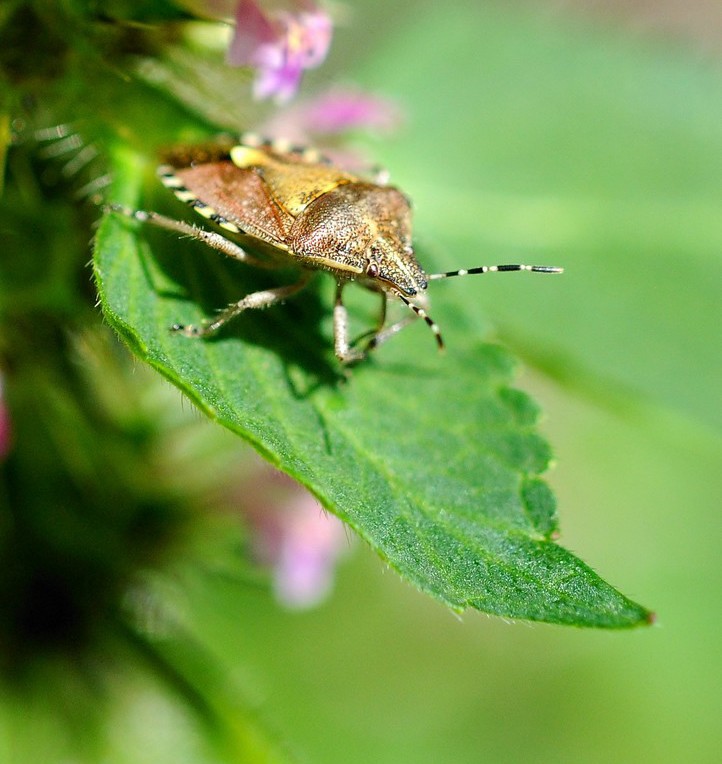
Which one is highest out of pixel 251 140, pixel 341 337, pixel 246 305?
pixel 251 140

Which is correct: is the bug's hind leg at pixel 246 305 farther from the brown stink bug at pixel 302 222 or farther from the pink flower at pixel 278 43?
the pink flower at pixel 278 43

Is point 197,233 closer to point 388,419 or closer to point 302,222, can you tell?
point 302,222

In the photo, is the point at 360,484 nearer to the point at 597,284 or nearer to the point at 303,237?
the point at 303,237

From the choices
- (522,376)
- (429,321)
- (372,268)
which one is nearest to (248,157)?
(372,268)

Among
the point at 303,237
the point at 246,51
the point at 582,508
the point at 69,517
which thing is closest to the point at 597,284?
the point at 303,237

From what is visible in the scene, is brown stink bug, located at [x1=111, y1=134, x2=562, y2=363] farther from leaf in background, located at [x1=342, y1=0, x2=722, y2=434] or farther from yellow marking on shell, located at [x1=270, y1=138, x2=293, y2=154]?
leaf in background, located at [x1=342, y1=0, x2=722, y2=434]

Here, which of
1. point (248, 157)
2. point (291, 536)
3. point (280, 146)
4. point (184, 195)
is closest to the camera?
point (184, 195)

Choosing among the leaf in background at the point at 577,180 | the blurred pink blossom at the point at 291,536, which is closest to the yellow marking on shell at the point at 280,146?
the leaf in background at the point at 577,180
